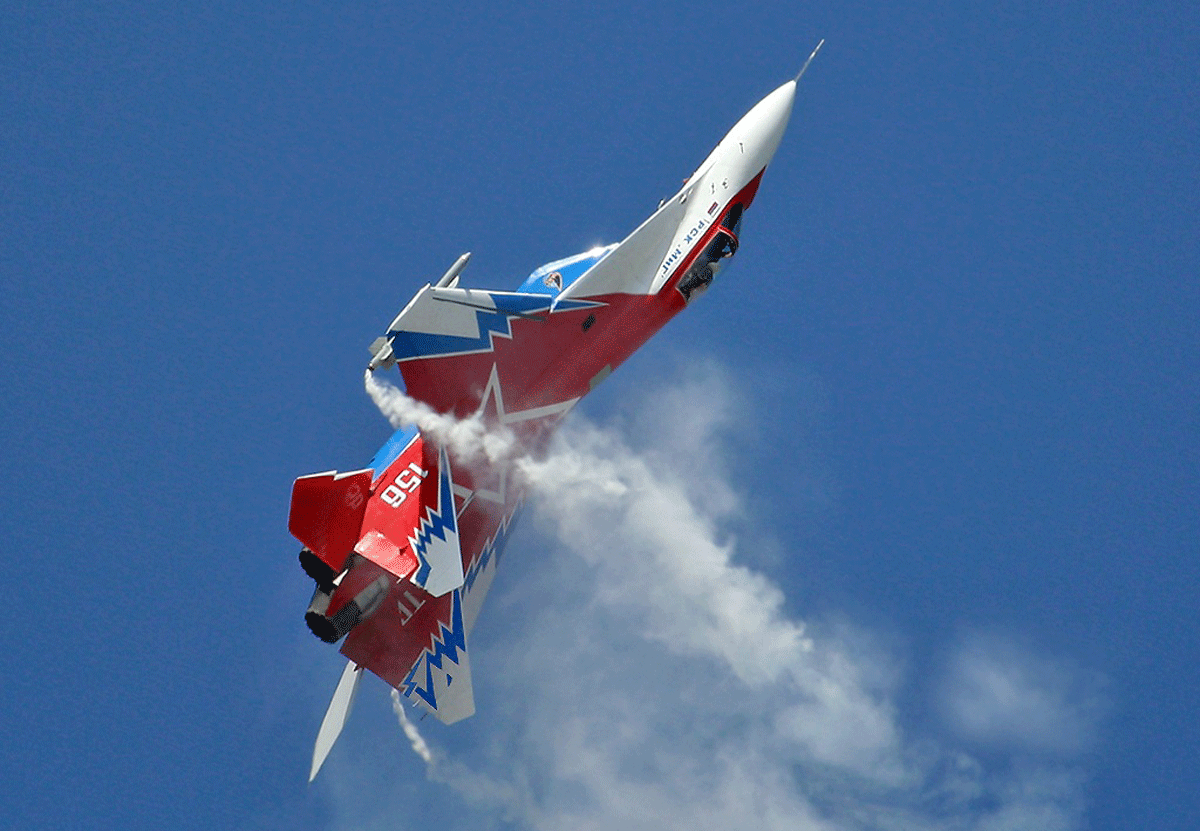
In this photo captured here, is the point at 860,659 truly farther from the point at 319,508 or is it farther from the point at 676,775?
the point at 319,508

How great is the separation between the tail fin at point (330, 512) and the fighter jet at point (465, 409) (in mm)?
29

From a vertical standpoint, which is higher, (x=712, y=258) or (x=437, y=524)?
(x=712, y=258)

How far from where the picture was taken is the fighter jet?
108 ft

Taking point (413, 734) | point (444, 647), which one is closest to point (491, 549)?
point (444, 647)

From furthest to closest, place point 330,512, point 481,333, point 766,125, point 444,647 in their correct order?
point 766,125
point 444,647
point 481,333
point 330,512

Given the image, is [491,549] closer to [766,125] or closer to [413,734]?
[413,734]

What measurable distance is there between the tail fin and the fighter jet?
29mm

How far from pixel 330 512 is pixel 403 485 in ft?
5.48

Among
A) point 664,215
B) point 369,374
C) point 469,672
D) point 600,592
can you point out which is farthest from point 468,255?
point 600,592

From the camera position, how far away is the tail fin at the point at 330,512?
108 ft

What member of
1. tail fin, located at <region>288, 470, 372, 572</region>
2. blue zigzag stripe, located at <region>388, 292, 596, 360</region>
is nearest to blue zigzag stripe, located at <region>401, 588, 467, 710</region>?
tail fin, located at <region>288, 470, 372, 572</region>

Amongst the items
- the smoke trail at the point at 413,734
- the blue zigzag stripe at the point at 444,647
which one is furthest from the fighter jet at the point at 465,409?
the smoke trail at the point at 413,734

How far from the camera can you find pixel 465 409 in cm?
3409

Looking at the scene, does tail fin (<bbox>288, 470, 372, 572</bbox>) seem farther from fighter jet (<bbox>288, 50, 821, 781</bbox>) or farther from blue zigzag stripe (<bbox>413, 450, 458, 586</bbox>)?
blue zigzag stripe (<bbox>413, 450, 458, 586</bbox>)
